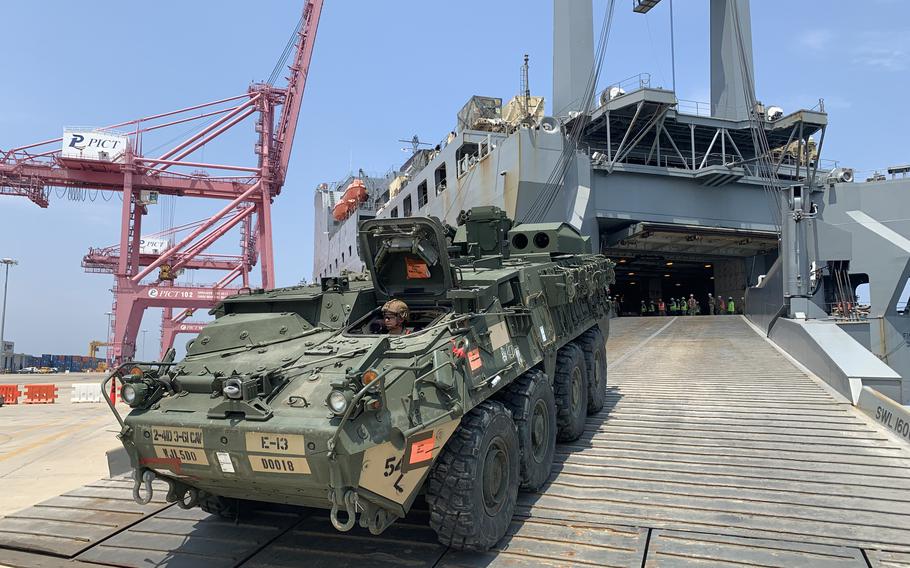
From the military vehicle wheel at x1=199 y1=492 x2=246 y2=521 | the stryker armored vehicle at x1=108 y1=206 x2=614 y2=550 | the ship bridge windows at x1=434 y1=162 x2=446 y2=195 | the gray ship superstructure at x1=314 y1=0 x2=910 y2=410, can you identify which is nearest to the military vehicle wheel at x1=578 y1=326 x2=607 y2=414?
the stryker armored vehicle at x1=108 y1=206 x2=614 y2=550

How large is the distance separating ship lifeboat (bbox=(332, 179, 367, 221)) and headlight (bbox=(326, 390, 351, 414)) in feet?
137

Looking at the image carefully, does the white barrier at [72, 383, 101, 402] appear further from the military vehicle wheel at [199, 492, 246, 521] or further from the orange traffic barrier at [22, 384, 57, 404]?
the military vehicle wheel at [199, 492, 246, 521]

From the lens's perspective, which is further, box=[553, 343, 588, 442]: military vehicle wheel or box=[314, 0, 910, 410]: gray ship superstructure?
box=[314, 0, 910, 410]: gray ship superstructure

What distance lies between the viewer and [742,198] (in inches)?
1256

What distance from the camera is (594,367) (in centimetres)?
890

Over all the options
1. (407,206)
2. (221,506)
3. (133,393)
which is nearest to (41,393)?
(221,506)

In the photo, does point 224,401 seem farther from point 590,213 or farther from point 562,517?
point 590,213

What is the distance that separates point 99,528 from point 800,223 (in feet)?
67.5

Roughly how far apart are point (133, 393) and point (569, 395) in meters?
4.83

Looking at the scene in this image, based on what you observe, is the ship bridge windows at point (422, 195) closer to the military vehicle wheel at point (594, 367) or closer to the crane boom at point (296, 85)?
the crane boom at point (296, 85)

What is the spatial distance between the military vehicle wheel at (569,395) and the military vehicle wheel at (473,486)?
237cm

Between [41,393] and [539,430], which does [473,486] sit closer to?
[539,430]

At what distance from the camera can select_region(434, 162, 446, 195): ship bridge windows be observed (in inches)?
1327

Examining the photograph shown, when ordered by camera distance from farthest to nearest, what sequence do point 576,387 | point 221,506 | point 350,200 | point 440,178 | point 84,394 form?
point 350,200
point 440,178
point 84,394
point 576,387
point 221,506
